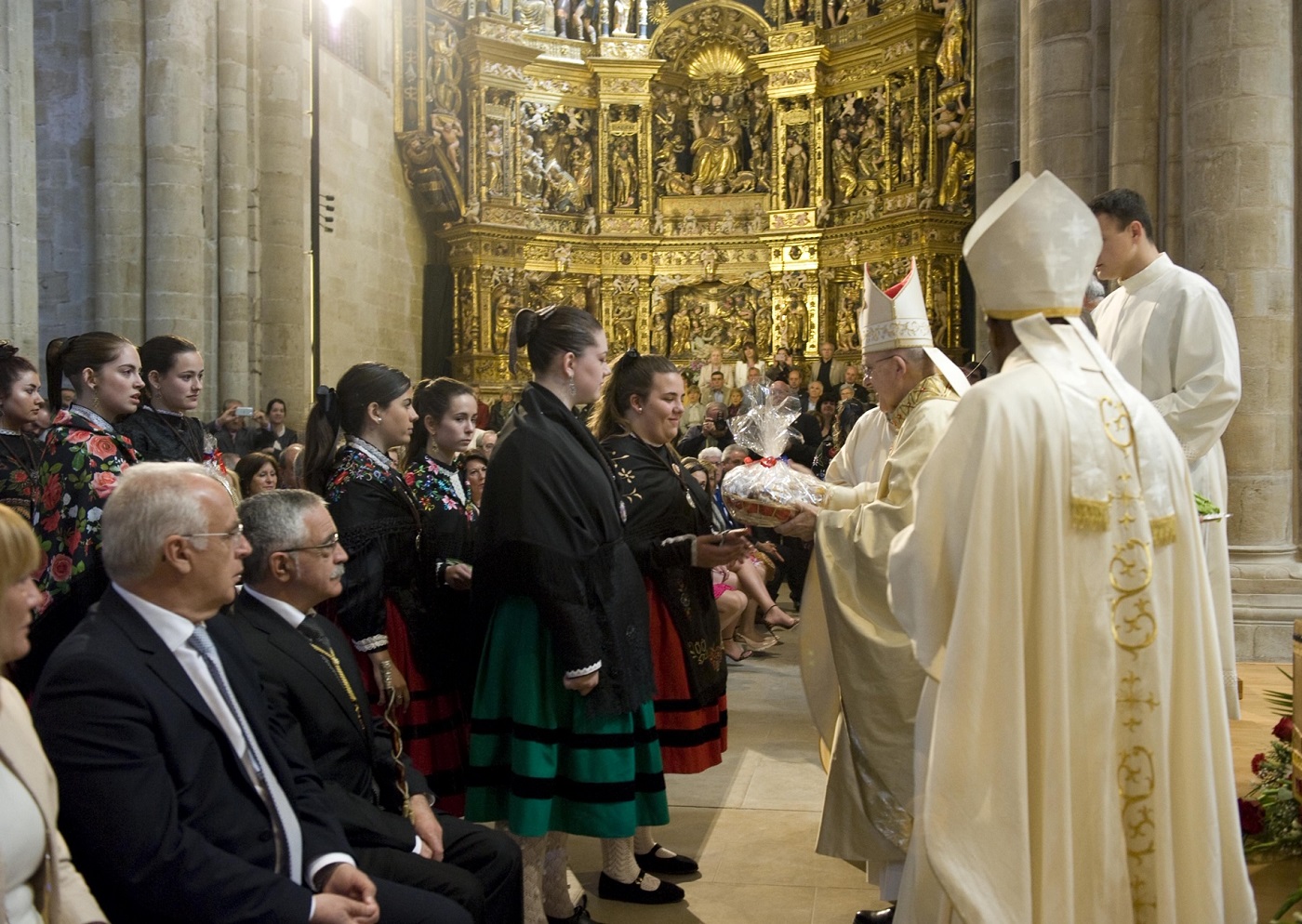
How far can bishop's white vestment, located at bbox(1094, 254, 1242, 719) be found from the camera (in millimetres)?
4555

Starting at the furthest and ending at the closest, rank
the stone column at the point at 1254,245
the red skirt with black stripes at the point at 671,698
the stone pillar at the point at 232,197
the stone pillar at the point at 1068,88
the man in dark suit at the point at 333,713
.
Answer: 1. the stone pillar at the point at 232,197
2. the stone pillar at the point at 1068,88
3. the stone column at the point at 1254,245
4. the red skirt with black stripes at the point at 671,698
5. the man in dark suit at the point at 333,713

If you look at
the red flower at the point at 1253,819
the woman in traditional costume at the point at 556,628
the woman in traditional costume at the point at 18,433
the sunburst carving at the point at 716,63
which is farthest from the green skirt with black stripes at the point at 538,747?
the sunburst carving at the point at 716,63

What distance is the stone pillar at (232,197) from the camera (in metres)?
11.3

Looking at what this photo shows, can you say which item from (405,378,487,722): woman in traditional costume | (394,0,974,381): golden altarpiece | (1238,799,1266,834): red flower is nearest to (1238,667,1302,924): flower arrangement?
(1238,799,1266,834): red flower

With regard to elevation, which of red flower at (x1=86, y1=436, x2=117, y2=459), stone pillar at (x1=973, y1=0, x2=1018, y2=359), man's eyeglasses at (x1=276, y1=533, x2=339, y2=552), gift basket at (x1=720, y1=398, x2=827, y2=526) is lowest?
man's eyeglasses at (x1=276, y1=533, x2=339, y2=552)

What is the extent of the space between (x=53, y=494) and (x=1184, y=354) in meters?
3.90

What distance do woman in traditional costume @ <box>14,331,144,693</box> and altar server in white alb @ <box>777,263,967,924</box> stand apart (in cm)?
211

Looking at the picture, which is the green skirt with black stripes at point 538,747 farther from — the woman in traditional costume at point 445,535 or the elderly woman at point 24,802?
the elderly woman at point 24,802

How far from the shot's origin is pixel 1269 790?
393cm

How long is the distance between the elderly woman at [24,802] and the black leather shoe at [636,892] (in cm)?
222

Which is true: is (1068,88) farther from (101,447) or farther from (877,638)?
(101,447)

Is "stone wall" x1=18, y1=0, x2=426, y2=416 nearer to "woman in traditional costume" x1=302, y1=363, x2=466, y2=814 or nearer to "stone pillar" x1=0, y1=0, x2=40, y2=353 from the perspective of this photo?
"stone pillar" x1=0, y1=0, x2=40, y2=353

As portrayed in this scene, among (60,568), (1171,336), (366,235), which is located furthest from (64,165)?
(1171,336)

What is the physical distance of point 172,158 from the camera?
10523mm
